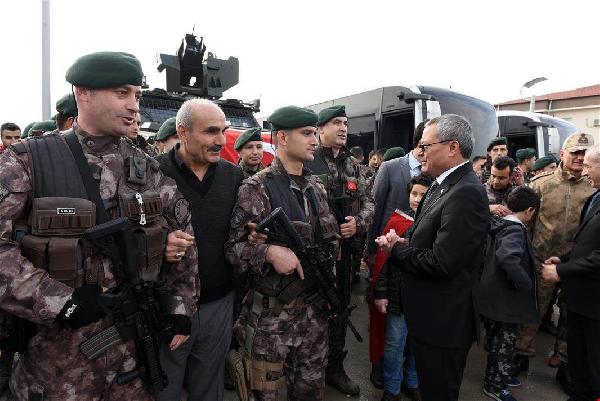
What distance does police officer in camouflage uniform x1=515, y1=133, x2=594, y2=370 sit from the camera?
11.9 ft

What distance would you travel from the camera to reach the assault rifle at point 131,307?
1.41 metres

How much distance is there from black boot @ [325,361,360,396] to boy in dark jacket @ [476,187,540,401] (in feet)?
3.52

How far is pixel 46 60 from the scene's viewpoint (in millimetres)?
6883

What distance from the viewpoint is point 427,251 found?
6.52ft

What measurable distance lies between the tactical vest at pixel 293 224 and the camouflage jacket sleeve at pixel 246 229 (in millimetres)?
71

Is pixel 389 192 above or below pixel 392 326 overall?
above

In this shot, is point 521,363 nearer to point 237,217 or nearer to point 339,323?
point 339,323

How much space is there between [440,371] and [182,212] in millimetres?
1580

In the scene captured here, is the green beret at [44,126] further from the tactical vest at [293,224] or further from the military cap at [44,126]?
the tactical vest at [293,224]

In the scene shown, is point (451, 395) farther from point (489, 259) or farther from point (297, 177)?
point (297, 177)

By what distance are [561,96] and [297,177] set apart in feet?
122

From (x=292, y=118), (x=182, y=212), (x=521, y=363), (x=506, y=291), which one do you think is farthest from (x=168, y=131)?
(x=521, y=363)

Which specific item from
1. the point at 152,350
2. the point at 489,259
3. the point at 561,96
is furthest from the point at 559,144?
the point at 561,96

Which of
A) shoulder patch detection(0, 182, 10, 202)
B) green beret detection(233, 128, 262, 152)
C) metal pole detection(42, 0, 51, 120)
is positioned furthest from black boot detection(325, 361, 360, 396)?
metal pole detection(42, 0, 51, 120)
